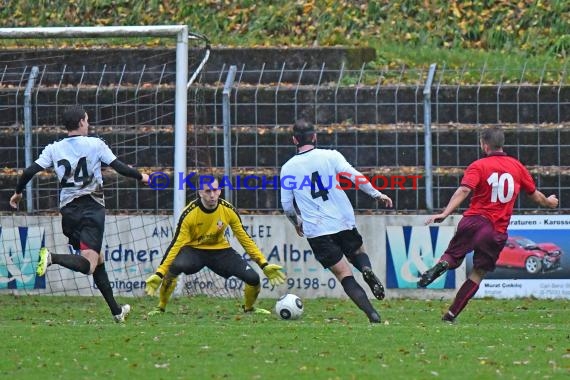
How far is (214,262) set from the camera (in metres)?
14.1

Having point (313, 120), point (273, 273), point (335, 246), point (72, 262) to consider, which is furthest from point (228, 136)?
point (72, 262)

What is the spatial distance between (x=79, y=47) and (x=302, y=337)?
1105cm

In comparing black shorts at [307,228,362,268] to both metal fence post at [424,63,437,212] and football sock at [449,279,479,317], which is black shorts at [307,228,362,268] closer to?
football sock at [449,279,479,317]

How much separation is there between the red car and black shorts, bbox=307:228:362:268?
4044 mm

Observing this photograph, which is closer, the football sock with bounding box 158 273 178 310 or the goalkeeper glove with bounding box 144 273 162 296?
the goalkeeper glove with bounding box 144 273 162 296

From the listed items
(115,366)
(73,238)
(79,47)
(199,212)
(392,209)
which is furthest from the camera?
(79,47)

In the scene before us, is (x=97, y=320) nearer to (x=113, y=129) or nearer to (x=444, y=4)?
(x=113, y=129)

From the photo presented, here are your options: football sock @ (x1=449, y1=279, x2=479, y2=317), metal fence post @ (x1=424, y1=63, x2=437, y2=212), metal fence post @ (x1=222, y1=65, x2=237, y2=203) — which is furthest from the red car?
football sock @ (x1=449, y1=279, x2=479, y2=317)

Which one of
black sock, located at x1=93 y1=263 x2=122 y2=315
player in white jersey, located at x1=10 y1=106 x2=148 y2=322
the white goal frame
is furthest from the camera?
the white goal frame

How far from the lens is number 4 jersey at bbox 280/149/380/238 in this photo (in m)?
12.7

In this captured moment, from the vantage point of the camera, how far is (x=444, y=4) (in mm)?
23438

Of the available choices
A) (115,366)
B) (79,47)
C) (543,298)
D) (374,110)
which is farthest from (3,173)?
(115,366)

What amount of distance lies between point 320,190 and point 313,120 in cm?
556

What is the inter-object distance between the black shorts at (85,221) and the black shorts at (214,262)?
1325mm
